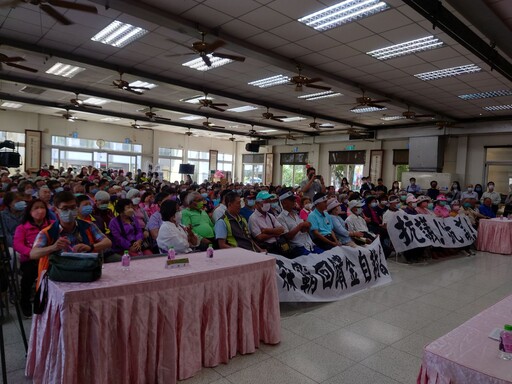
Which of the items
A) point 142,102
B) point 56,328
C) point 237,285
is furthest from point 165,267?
point 142,102

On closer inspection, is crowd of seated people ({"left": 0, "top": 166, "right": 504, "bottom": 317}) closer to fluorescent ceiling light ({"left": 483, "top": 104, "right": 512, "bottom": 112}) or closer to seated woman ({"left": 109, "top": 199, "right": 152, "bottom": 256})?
seated woman ({"left": 109, "top": 199, "right": 152, "bottom": 256})

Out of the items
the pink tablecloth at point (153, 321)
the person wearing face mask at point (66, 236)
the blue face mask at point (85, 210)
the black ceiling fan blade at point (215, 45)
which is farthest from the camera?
the black ceiling fan blade at point (215, 45)

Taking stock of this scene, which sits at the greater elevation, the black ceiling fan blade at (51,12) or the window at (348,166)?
the black ceiling fan blade at (51,12)

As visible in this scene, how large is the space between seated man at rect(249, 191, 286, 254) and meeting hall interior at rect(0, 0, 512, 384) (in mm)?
28

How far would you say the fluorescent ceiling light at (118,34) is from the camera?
6.11m

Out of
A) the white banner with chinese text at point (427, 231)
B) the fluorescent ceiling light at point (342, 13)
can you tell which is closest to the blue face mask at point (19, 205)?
the fluorescent ceiling light at point (342, 13)

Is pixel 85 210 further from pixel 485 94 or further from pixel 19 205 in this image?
pixel 485 94

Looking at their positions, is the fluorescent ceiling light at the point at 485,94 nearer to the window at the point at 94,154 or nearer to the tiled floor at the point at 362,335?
the tiled floor at the point at 362,335

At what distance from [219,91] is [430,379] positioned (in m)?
9.84

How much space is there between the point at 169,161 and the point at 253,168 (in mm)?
5515

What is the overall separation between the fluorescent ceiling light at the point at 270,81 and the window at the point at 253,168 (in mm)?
12473

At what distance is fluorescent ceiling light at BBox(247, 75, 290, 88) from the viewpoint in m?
8.87

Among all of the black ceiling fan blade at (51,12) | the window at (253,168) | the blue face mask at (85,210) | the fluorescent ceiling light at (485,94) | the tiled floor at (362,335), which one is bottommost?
the tiled floor at (362,335)

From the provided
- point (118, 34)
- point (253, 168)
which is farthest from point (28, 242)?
point (253, 168)
